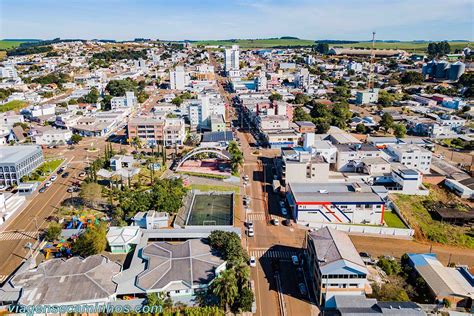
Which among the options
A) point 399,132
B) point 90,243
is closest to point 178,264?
point 90,243

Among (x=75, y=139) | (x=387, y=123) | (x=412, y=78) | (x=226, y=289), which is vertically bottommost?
(x=226, y=289)

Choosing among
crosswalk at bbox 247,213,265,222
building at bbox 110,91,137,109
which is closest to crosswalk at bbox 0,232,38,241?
crosswalk at bbox 247,213,265,222

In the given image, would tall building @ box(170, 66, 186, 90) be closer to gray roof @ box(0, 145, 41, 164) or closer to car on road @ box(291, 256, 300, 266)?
gray roof @ box(0, 145, 41, 164)

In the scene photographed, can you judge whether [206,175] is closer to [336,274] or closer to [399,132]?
[336,274]

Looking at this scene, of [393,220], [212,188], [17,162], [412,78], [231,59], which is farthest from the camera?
[231,59]

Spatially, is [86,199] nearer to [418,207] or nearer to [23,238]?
[23,238]
